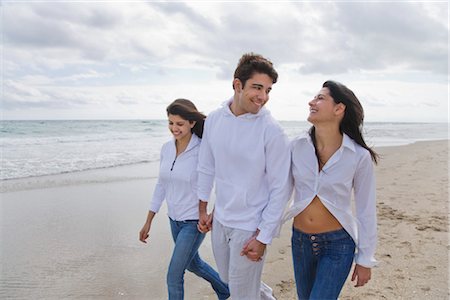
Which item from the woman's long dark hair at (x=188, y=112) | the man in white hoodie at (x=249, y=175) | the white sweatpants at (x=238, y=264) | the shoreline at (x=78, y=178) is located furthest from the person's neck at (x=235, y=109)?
the shoreline at (x=78, y=178)

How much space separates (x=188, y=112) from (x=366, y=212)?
1.58 m

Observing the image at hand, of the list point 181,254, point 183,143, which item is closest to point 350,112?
point 183,143

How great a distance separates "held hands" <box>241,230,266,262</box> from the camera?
8.20 ft

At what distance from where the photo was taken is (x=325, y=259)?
2.47 m

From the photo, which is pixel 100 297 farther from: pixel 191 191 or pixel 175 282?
pixel 191 191

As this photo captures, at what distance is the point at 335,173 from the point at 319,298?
75cm

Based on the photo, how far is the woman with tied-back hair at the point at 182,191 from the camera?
10.2ft

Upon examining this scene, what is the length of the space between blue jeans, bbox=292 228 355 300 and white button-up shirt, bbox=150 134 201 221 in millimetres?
956

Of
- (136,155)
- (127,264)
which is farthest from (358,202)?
(136,155)

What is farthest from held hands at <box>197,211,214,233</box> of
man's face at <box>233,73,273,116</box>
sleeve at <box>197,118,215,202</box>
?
man's face at <box>233,73,273,116</box>

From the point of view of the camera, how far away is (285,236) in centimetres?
565

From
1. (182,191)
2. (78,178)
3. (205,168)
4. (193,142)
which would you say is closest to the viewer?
(205,168)

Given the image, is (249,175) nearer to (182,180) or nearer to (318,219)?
(318,219)

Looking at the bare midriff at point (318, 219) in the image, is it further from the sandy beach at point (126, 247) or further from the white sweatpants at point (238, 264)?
the sandy beach at point (126, 247)
